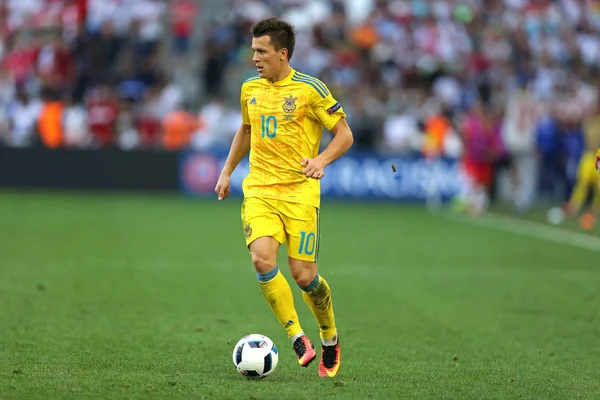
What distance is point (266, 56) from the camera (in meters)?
7.20

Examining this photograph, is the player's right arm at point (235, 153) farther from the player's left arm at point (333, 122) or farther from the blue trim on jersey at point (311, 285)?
the blue trim on jersey at point (311, 285)

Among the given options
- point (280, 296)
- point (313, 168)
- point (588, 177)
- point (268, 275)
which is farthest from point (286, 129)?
point (588, 177)

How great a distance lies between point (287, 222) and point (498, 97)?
A: 2278cm

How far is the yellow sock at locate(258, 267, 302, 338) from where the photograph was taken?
23.7 feet

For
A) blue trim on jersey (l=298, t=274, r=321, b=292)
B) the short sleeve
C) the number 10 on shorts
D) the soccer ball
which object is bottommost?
the soccer ball

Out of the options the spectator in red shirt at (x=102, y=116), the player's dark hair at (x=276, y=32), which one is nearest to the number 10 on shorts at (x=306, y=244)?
the player's dark hair at (x=276, y=32)

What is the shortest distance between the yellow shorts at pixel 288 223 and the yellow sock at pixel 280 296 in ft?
0.62

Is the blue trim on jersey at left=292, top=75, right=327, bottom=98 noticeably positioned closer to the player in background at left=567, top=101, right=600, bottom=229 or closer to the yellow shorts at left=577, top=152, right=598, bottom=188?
the player in background at left=567, top=101, right=600, bottom=229

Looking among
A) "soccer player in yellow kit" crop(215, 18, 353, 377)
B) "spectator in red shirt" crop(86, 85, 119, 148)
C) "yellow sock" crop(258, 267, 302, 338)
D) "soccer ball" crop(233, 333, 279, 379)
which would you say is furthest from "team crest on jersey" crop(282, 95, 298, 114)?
"spectator in red shirt" crop(86, 85, 119, 148)

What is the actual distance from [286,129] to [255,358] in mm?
1499

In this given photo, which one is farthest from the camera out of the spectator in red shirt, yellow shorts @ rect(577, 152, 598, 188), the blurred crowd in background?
the blurred crowd in background

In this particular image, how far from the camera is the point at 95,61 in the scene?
28.0 m

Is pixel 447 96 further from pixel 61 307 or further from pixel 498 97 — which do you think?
pixel 61 307

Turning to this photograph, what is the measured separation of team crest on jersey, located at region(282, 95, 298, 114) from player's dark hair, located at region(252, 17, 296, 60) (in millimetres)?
283
